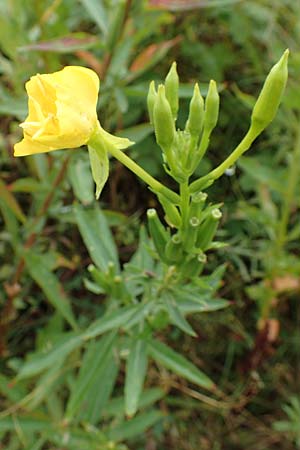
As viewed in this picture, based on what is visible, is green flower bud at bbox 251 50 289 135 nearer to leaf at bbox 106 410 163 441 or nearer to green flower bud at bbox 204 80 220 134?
green flower bud at bbox 204 80 220 134

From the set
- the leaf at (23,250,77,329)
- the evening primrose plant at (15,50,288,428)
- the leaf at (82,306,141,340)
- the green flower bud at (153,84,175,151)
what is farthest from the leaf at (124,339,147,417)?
the green flower bud at (153,84,175,151)

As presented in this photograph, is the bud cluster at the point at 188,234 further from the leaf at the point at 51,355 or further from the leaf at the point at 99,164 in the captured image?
the leaf at the point at 51,355

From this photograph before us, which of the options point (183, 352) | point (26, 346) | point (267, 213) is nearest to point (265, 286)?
point (267, 213)

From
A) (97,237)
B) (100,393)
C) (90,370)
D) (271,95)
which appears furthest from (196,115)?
(100,393)

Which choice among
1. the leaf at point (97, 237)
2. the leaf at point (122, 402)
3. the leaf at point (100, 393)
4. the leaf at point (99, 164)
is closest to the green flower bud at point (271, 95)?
the leaf at point (99, 164)

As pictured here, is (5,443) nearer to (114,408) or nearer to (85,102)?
(114,408)

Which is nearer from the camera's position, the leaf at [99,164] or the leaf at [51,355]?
the leaf at [99,164]

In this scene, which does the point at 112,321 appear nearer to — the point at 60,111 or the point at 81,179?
the point at 81,179
